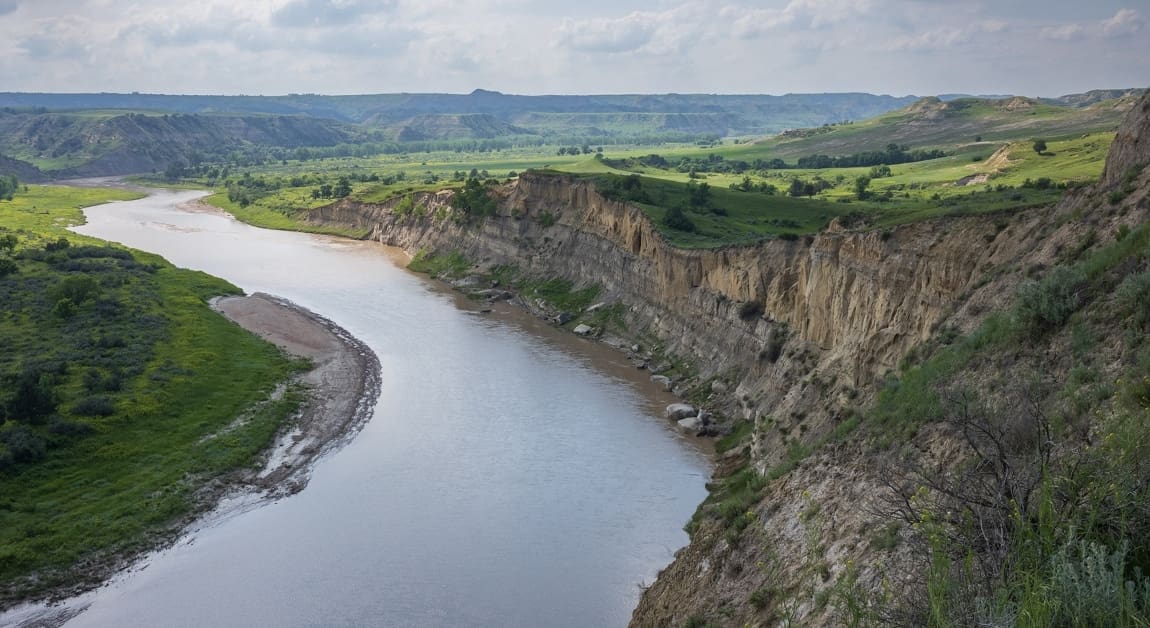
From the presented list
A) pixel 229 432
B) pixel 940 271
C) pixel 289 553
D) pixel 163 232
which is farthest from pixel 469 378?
pixel 163 232

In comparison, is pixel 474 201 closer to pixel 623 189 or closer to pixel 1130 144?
pixel 623 189

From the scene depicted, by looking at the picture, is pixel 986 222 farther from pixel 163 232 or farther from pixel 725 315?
pixel 163 232

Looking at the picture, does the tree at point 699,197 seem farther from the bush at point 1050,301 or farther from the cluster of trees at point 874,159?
the bush at point 1050,301

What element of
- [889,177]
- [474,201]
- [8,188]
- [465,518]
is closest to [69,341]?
[465,518]

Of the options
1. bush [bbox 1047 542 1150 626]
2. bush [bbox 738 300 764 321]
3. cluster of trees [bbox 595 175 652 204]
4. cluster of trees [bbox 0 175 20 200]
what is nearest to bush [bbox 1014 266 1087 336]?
bush [bbox 1047 542 1150 626]

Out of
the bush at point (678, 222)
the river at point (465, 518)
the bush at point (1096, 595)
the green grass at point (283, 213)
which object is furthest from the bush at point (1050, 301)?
the green grass at point (283, 213)
